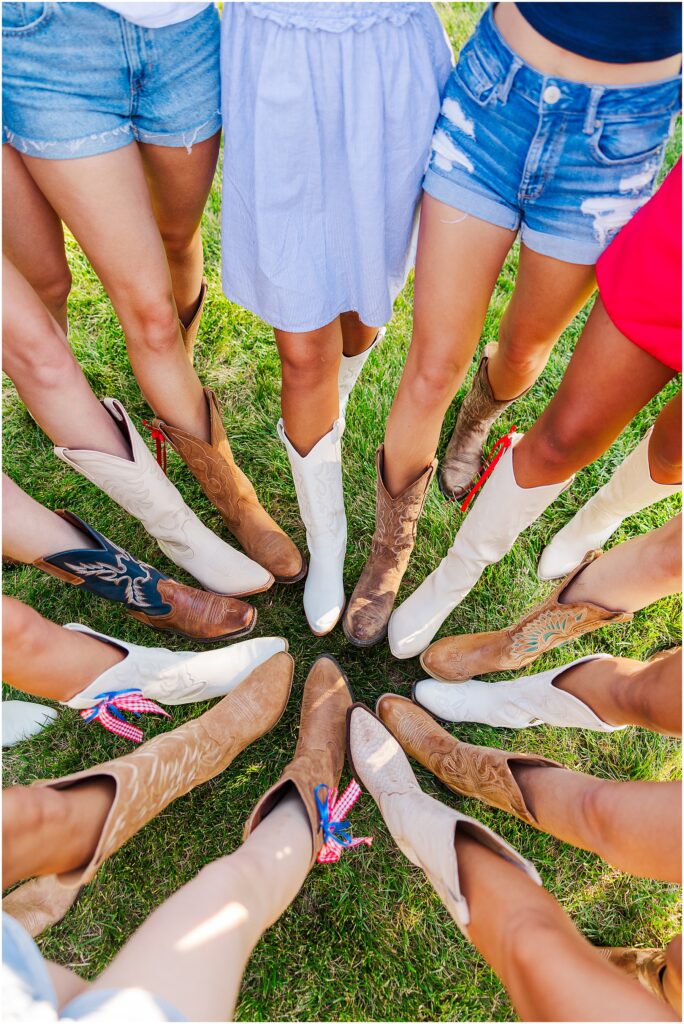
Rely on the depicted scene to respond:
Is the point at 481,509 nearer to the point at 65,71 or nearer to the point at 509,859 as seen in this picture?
the point at 509,859

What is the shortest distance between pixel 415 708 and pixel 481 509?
2.37ft

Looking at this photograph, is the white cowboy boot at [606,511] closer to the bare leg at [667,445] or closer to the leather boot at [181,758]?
the bare leg at [667,445]

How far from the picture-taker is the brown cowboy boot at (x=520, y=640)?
162 centimetres

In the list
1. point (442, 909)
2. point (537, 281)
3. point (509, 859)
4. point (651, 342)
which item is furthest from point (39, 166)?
point (442, 909)

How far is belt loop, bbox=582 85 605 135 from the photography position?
1050 millimetres

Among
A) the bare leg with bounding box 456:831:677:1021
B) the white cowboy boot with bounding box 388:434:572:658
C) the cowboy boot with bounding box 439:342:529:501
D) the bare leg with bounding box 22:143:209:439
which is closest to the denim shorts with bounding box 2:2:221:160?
the bare leg with bounding box 22:143:209:439

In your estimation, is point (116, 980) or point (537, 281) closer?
point (116, 980)

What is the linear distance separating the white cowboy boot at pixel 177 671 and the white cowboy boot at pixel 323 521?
19 centimetres

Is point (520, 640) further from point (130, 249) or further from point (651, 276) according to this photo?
point (130, 249)

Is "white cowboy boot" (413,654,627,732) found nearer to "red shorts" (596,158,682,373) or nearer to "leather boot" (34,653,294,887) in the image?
"leather boot" (34,653,294,887)

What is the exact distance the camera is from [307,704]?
193cm

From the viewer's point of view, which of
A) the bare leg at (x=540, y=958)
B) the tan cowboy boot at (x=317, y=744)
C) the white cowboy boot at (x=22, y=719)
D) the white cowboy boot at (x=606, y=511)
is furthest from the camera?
the white cowboy boot at (x=22, y=719)

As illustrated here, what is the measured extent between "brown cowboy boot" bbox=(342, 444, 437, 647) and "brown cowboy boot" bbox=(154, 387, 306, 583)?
253 millimetres

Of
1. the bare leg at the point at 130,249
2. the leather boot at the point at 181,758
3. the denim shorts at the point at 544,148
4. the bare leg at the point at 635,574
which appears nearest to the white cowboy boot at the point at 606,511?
the bare leg at the point at 635,574
